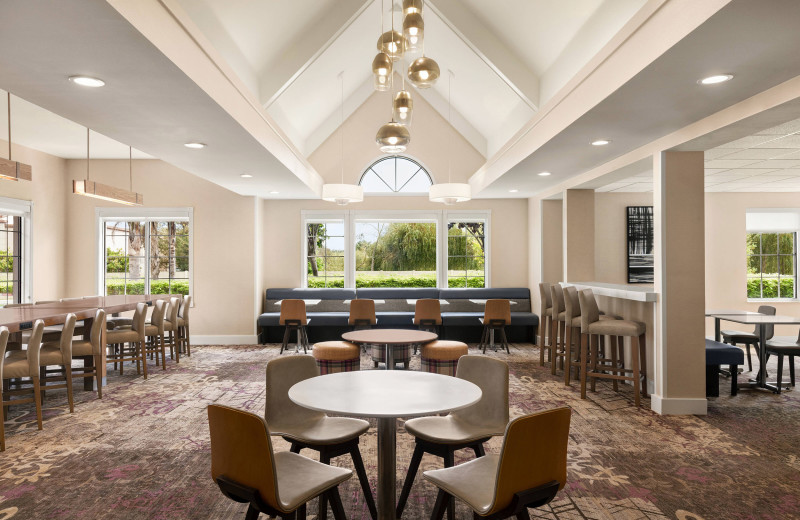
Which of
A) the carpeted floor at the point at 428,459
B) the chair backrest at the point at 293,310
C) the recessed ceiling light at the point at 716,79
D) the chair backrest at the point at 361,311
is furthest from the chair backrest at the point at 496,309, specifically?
the recessed ceiling light at the point at 716,79

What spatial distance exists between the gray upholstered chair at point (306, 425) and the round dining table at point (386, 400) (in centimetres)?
28

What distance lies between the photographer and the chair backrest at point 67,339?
16.1 feet

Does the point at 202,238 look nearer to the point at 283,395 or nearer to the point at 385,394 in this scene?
the point at 283,395

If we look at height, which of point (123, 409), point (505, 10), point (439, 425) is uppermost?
point (505, 10)

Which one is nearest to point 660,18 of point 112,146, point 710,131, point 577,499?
point 710,131

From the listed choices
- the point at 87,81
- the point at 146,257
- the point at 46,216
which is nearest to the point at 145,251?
the point at 146,257

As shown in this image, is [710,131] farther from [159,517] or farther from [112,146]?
[112,146]

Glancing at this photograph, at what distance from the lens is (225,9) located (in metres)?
4.59

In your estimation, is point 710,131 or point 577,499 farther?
point 710,131

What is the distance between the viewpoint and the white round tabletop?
92.2 inches

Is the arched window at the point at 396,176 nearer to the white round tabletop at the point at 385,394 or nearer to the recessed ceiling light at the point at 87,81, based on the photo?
the recessed ceiling light at the point at 87,81

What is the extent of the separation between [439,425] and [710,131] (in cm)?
342

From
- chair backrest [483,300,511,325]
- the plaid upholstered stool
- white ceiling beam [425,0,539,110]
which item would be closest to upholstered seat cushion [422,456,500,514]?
the plaid upholstered stool

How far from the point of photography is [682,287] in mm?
5078
